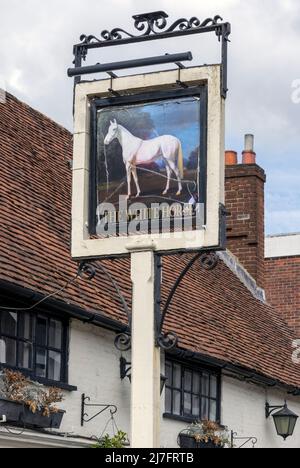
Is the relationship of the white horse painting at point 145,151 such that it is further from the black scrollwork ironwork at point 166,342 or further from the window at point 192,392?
the window at point 192,392

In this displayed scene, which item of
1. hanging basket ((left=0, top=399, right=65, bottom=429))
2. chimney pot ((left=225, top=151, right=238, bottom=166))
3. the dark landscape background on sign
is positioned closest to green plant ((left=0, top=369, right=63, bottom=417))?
hanging basket ((left=0, top=399, right=65, bottom=429))

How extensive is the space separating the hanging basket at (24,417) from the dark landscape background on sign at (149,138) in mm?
3286

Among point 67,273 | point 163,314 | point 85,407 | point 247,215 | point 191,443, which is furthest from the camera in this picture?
point 247,215

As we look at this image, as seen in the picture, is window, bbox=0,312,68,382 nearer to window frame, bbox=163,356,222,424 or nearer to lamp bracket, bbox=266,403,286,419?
window frame, bbox=163,356,222,424

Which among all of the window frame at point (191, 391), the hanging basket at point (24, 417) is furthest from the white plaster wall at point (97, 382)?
the hanging basket at point (24, 417)

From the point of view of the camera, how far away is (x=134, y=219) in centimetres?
1145

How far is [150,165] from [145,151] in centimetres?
15

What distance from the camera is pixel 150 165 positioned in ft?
37.7

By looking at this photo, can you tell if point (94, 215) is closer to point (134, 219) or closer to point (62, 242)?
point (134, 219)

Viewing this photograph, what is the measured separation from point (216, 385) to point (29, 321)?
5.18 metres

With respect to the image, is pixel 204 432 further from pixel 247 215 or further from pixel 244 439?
pixel 247 215

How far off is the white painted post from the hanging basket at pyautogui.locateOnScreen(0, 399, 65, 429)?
3.33 m

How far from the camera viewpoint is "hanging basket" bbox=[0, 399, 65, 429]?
13886mm

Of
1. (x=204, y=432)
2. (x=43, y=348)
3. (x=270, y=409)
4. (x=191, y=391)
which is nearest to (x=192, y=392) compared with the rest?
(x=191, y=391)
